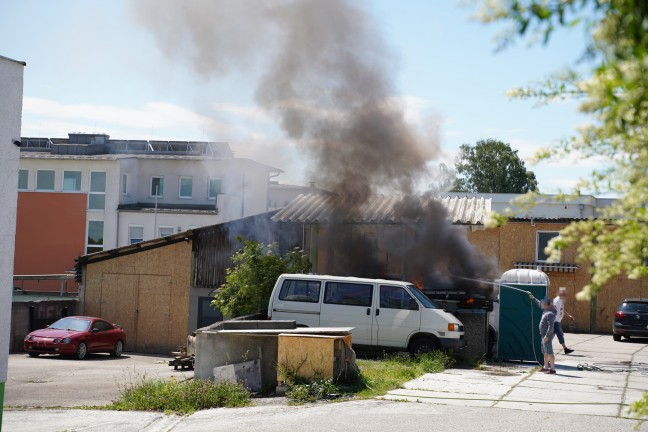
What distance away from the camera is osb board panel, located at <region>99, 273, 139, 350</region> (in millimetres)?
27797

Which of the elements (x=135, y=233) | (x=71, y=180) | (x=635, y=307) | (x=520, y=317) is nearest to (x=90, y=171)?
(x=71, y=180)

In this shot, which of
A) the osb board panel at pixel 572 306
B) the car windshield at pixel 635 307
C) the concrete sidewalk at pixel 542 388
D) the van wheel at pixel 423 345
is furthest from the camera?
the osb board panel at pixel 572 306

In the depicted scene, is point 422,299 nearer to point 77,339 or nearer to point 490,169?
point 77,339

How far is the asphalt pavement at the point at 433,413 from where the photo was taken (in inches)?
412

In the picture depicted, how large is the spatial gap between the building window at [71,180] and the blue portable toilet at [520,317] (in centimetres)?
3469

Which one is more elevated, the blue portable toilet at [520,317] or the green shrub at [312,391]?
the blue portable toilet at [520,317]

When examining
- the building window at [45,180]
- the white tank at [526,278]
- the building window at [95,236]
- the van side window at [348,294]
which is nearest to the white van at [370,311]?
the van side window at [348,294]

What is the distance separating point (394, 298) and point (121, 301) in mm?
13533

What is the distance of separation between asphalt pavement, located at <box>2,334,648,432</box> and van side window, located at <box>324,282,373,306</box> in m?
3.20

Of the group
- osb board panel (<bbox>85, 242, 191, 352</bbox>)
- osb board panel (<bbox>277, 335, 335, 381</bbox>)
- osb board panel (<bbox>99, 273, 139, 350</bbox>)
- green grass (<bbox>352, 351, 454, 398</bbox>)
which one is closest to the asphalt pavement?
green grass (<bbox>352, 351, 454, 398</bbox>)

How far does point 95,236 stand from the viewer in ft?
152

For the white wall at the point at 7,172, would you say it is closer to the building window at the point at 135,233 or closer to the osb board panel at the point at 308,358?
the osb board panel at the point at 308,358

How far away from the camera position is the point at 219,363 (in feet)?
44.9

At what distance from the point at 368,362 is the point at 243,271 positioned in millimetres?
5073
